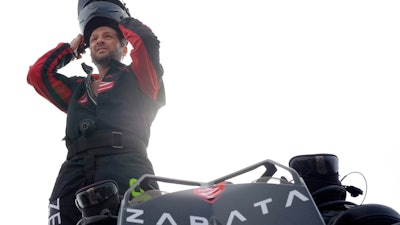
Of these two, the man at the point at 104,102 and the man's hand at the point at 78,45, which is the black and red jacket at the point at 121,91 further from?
the man's hand at the point at 78,45

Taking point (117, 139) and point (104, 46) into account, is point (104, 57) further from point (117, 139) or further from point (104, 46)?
point (117, 139)

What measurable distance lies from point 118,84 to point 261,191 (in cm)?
223

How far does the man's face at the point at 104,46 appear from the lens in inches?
188

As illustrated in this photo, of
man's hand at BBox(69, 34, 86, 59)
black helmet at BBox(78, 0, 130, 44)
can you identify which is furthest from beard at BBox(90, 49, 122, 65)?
man's hand at BBox(69, 34, 86, 59)

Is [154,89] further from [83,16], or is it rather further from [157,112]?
[83,16]

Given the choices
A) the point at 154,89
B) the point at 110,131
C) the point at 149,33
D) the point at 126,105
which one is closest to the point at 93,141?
the point at 110,131

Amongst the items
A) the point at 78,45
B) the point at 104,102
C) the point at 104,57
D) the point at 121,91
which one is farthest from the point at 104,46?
the point at 104,102

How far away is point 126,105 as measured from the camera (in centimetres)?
428

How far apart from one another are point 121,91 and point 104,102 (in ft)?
0.63

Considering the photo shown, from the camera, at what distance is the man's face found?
4.77 meters

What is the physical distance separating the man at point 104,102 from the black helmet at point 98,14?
0.04ft

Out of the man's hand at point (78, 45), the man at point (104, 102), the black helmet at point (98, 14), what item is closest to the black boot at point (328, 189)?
the man at point (104, 102)

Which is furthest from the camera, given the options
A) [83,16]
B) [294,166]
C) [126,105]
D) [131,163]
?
[83,16]

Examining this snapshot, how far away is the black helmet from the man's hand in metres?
0.12
